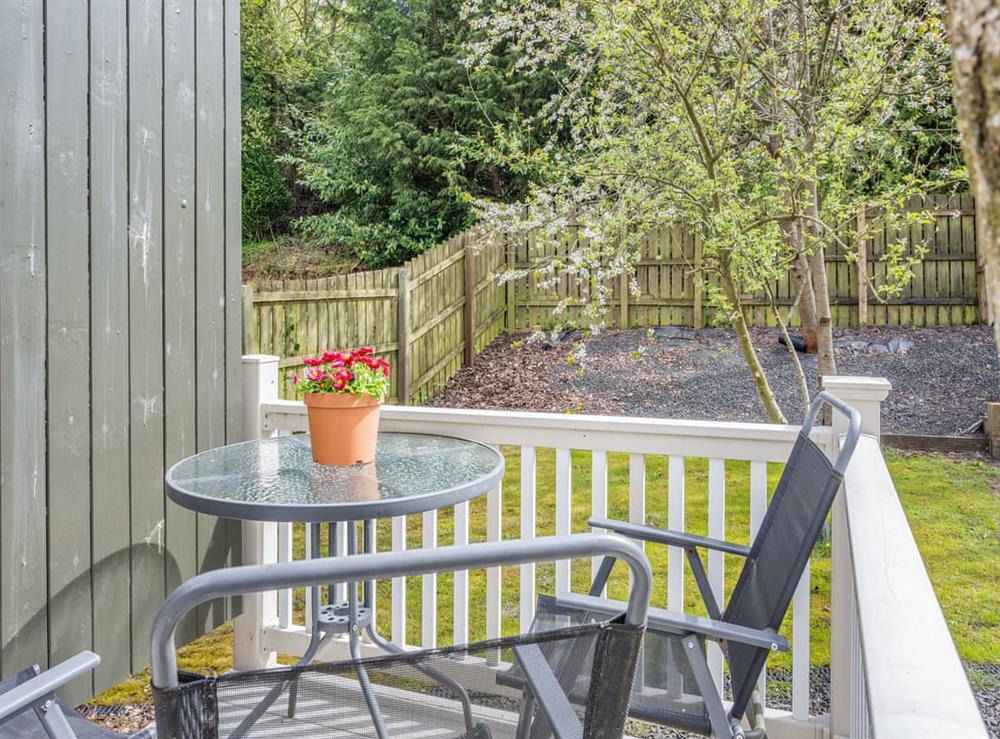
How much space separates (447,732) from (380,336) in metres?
5.84

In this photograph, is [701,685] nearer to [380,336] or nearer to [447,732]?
[447,732]

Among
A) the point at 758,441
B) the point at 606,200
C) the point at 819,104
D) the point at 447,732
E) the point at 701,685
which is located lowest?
the point at 701,685

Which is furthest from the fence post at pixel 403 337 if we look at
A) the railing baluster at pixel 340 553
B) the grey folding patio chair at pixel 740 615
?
the grey folding patio chair at pixel 740 615

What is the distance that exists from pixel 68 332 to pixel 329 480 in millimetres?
722

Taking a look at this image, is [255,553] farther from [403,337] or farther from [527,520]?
[403,337]

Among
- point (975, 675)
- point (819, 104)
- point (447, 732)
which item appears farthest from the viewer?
point (819, 104)

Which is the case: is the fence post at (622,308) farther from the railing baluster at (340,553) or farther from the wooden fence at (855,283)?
the railing baluster at (340,553)

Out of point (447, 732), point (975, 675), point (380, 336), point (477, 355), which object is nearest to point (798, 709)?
point (975, 675)

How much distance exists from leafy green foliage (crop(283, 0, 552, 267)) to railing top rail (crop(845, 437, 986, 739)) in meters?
8.63

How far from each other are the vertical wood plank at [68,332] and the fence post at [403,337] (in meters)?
4.82

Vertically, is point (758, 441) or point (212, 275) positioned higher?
point (212, 275)

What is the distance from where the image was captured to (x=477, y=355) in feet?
27.9

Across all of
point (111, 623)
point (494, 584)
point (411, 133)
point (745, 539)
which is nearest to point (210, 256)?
point (111, 623)

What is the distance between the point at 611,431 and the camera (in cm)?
221
